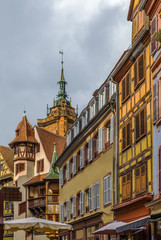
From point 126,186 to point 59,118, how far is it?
5503 cm

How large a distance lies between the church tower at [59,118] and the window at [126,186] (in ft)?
169

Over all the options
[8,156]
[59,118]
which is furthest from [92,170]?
[59,118]

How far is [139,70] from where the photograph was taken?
21.1 meters

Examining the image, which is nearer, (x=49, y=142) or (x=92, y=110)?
(x=92, y=110)

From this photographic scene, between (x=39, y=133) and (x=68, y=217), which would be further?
(x=39, y=133)

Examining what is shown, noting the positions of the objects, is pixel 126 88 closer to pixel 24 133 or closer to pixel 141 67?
pixel 141 67

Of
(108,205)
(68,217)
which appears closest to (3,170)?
(68,217)

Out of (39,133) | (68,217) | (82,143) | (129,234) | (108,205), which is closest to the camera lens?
(129,234)

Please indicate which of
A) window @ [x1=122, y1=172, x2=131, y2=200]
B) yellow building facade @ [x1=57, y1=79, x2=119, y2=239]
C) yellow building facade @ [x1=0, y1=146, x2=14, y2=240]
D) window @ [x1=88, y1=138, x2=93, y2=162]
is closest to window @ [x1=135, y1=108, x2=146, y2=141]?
window @ [x1=122, y1=172, x2=131, y2=200]

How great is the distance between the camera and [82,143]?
33.7m

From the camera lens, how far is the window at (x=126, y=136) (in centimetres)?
2222

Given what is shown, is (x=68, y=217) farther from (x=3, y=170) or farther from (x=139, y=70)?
(x=3, y=170)

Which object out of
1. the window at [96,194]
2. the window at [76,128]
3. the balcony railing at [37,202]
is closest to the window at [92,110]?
the window at [76,128]

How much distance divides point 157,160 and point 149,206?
1.67 meters
